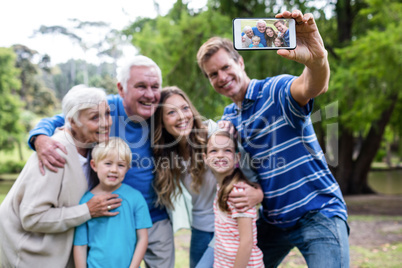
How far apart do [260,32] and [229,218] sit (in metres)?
1.22

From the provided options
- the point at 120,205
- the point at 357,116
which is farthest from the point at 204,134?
the point at 357,116

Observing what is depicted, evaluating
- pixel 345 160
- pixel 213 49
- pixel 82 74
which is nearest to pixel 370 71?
pixel 345 160

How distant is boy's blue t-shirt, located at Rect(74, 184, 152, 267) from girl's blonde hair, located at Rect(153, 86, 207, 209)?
281 millimetres

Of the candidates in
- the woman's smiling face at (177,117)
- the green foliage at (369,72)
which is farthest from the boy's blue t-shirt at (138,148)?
the green foliage at (369,72)

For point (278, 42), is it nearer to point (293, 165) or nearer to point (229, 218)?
point (293, 165)

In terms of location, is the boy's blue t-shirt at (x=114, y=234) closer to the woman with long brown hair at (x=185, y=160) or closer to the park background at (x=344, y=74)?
the woman with long brown hair at (x=185, y=160)

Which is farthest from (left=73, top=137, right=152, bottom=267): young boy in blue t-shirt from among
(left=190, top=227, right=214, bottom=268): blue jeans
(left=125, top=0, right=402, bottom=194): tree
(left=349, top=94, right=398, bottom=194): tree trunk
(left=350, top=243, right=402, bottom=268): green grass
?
(left=349, top=94, right=398, bottom=194): tree trunk

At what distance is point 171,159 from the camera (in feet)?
8.80

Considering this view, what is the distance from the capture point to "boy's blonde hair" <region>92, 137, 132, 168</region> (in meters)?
2.28

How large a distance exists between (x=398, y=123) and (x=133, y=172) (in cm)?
1084

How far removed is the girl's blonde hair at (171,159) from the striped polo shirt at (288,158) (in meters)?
0.61

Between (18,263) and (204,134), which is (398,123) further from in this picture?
(18,263)

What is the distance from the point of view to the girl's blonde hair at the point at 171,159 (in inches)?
103

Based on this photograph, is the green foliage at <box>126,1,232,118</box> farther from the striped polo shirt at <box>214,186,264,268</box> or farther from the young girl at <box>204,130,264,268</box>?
the striped polo shirt at <box>214,186,264,268</box>
